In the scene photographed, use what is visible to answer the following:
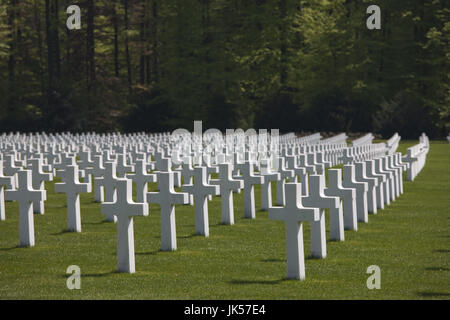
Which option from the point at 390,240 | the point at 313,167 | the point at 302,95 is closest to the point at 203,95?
the point at 302,95

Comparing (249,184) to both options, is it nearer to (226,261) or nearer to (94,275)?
(226,261)

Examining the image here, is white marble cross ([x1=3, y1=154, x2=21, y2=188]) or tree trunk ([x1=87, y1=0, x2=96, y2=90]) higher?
tree trunk ([x1=87, y1=0, x2=96, y2=90])

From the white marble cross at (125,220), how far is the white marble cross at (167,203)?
3.91 feet

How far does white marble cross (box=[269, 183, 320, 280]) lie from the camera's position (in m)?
8.54

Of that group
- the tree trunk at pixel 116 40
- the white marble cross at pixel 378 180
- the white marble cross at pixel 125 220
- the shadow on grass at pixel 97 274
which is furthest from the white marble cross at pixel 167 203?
the tree trunk at pixel 116 40

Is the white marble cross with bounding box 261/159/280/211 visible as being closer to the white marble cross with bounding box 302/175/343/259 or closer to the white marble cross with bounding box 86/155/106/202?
the white marble cross with bounding box 86/155/106/202

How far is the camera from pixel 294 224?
8.58m

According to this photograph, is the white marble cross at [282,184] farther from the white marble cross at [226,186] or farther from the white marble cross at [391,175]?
the white marble cross at [226,186]

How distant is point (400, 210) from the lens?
15266 millimetres

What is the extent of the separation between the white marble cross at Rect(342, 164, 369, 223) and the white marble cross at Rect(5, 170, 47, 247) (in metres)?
4.39

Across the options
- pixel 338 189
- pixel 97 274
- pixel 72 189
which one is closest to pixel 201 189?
pixel 338 189

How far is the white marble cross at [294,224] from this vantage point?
854 cm

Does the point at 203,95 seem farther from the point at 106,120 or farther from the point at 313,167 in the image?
the point at 313,167

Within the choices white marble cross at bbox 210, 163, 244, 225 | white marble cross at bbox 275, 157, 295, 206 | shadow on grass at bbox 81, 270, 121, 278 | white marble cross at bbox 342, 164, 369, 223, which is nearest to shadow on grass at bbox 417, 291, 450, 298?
shadow on grass at bbox 81, 270, 121, 278
